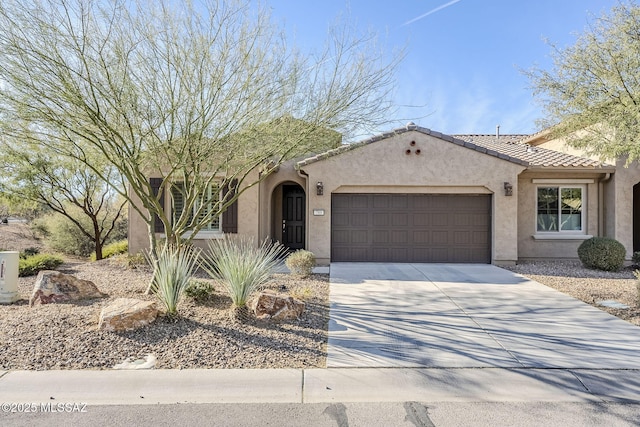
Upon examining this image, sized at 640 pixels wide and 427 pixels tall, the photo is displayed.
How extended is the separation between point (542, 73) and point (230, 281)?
878cm

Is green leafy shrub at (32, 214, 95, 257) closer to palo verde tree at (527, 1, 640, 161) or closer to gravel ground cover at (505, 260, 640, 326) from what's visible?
gravel ground cover at (505, 260, 640, 326)

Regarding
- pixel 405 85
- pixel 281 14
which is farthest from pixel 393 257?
pixel 281 14

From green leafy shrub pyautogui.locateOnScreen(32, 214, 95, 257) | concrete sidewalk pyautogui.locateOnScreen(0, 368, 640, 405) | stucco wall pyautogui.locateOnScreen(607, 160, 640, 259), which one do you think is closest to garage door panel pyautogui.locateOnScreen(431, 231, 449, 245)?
stucco wall pyautogui.locateOnScreen(607, 160, 640, 259)

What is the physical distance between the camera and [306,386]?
4.21 metres

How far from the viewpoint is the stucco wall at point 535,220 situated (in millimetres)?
13070

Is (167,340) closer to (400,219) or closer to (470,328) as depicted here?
(470,328)

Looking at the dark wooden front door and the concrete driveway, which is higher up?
the dark wooden front door

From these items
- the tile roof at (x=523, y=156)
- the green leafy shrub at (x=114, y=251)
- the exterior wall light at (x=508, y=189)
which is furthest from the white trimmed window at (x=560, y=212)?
the green leafy shrub at (x=114, y=251)

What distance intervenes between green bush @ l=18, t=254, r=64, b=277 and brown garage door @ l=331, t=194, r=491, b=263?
28.3 feet

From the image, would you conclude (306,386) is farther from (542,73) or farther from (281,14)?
(542,73)

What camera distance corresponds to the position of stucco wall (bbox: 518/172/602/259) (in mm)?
13070

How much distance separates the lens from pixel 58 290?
712 cm

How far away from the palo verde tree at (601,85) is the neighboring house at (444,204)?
340 cm

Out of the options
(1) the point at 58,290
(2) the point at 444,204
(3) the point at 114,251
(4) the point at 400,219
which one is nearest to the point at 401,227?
(4) the point at 400,219
